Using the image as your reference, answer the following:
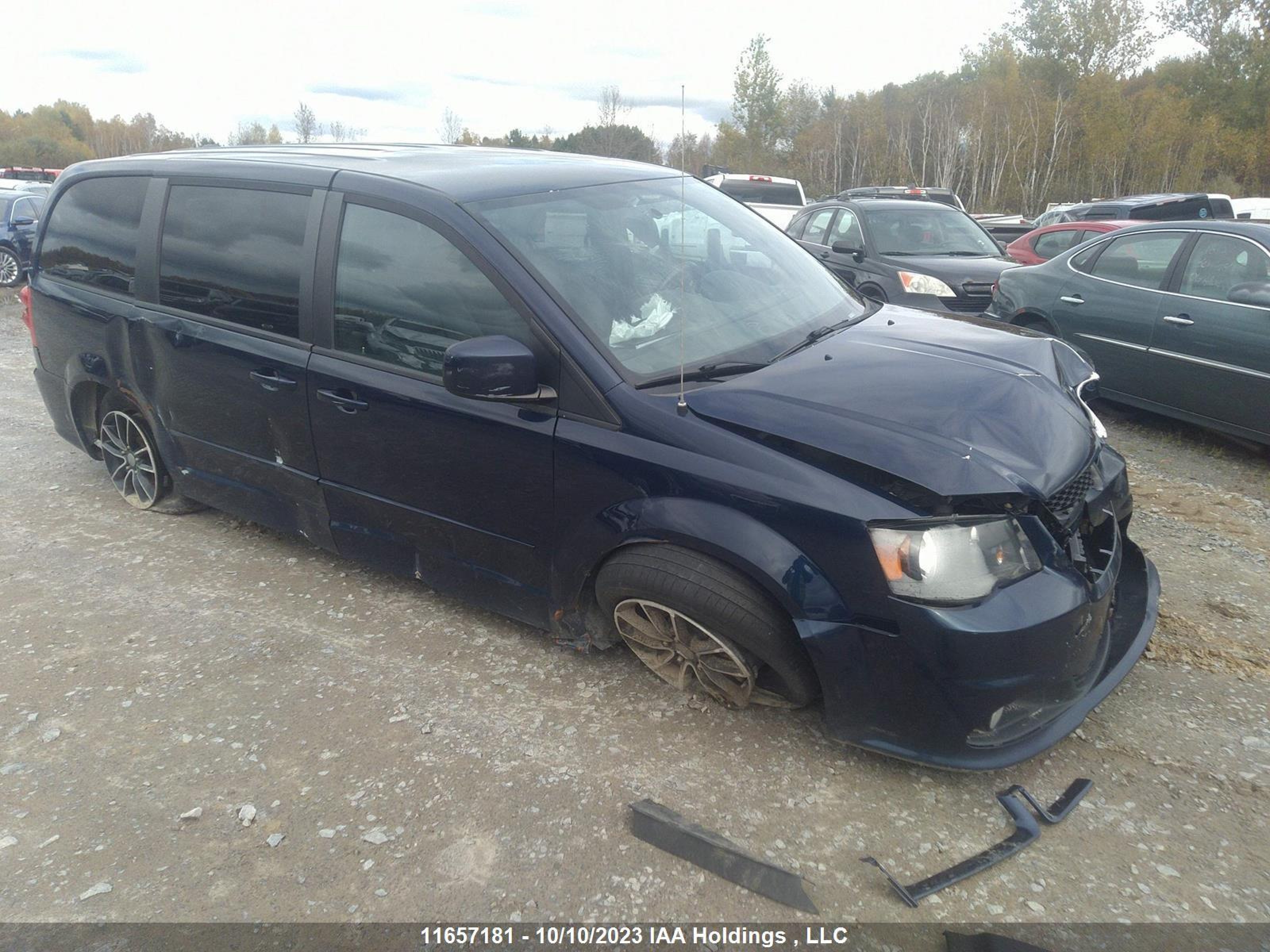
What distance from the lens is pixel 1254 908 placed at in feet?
7.64

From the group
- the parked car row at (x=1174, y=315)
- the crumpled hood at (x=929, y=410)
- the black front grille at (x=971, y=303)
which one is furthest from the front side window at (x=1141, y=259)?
the crumpled hood at (x=929, y=410)

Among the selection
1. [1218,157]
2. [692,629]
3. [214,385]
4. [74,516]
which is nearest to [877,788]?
[692,629]

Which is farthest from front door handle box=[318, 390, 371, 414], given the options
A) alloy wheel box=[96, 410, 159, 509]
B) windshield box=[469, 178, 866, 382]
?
alloy wheel box=[96, 410, 159, 509]

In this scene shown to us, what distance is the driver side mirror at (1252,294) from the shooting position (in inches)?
218

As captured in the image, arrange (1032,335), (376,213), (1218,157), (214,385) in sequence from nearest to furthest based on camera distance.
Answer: (376,213), (1032,335), (214,385), (1218,157)

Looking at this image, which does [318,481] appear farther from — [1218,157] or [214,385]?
[1218,157]

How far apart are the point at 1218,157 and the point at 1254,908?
50.1 meters

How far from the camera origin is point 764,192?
1689 centimetres

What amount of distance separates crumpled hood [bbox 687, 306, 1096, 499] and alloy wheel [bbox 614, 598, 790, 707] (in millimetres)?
726

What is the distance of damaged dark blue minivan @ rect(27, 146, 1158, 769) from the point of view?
2.59 metres

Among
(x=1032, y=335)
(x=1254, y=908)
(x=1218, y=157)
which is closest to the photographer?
(x=1254, y=908)

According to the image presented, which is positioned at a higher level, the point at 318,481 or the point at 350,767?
the point at 318,481

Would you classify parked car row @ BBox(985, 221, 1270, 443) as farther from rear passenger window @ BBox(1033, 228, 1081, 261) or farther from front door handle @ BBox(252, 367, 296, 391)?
front door handle @ BBox(252, 367, 296, 391)

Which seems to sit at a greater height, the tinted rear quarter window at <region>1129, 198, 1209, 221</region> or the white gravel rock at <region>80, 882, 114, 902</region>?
the tinted rear quarter window at <region>1129, 198, 1209, 221</region>
